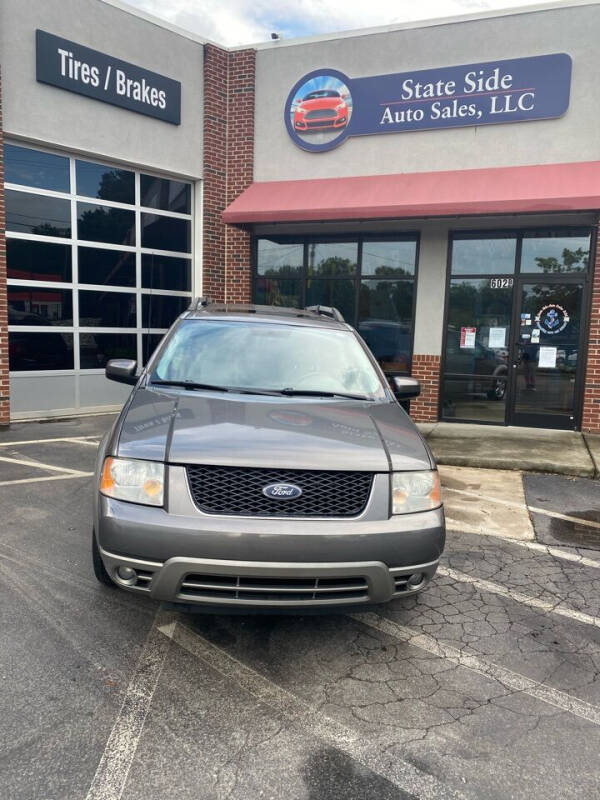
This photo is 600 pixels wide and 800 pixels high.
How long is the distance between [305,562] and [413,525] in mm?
585

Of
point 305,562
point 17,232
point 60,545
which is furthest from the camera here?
point 17,232

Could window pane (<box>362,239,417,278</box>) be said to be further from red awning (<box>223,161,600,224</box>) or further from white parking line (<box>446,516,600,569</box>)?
white parking line (<box>446,516,600,569</box>)

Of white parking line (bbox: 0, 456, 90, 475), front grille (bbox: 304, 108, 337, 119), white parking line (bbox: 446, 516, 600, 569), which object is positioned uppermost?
front grille (bbox: 304, 108, 337, 119)

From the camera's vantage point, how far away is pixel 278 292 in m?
11.8

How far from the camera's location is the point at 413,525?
3008 millimetres

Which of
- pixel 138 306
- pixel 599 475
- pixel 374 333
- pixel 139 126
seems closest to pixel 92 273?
pixel 138 306

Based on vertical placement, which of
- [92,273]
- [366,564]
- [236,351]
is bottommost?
[366,564]

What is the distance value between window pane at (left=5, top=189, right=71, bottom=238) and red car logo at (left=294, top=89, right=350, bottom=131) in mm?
4418

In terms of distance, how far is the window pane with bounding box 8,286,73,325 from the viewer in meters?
9.91

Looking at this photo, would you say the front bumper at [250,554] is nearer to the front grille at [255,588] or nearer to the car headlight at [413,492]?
the front grille at [255,588]

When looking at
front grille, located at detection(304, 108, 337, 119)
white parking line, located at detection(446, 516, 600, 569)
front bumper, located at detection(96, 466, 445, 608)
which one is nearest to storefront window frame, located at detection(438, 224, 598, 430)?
front grille, located at detection(304, 108, 337, 119)

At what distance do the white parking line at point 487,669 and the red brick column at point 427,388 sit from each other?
7144mm

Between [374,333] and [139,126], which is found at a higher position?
[139,126]

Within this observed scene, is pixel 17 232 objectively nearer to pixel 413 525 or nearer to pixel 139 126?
pixel 139 126
